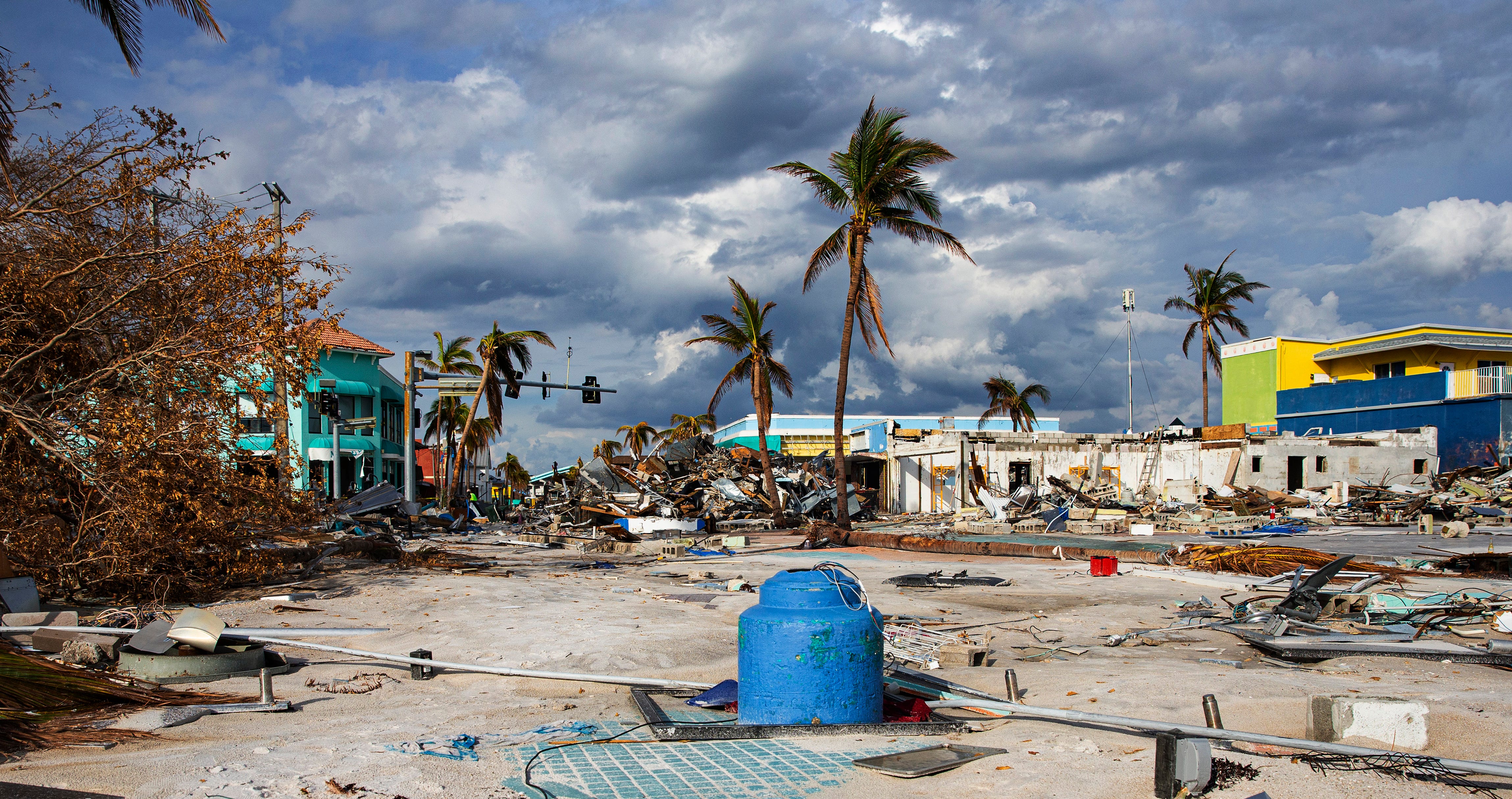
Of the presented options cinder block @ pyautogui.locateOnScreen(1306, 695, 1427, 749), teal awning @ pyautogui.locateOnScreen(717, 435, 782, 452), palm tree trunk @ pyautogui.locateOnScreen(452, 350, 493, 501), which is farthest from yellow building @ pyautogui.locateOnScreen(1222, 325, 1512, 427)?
cinder block @ pyautogui.locateOnScreen(1306, 695, 1427, 749)

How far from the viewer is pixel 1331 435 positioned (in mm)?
36406

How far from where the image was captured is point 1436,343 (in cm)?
4250

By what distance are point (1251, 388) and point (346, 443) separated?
152ft

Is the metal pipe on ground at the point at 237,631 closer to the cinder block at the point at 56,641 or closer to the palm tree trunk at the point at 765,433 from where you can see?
the cinder block at the point at 56,641

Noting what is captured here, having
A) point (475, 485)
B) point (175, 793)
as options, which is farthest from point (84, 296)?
point (475, 485)

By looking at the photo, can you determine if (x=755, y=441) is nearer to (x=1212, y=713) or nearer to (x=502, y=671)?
(x=502, y=671)

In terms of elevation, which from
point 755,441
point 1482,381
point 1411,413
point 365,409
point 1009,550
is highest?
point 1482,381

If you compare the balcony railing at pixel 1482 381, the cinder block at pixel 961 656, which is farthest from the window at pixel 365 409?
the balcony railing at pixel 1482 381

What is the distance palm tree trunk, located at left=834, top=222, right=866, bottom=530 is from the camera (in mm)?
24625

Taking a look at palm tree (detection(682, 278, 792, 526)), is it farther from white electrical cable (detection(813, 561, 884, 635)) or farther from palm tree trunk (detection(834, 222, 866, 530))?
white electrical cable (detection(813, 561, 884, 635))

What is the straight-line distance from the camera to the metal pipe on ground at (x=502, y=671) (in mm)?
6355

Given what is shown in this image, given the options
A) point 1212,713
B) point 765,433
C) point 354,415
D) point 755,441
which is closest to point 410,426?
point 765,433

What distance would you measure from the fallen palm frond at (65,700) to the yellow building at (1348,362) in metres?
46.7

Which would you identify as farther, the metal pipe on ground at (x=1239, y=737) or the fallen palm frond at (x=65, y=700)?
the fallen palm frond at (x=65, y=700)
